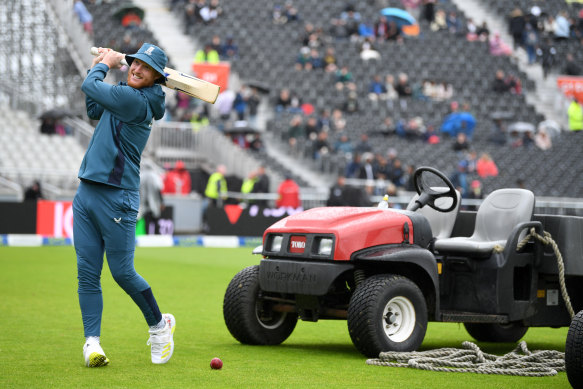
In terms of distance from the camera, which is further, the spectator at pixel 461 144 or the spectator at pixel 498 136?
the spectator at pixel 498 136

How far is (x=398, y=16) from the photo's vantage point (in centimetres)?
3466

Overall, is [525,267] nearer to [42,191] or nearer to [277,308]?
[277,308]

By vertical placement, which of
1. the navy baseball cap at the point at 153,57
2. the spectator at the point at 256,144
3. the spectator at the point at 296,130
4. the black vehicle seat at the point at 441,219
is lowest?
the black vehicle seat at the point at 441,219

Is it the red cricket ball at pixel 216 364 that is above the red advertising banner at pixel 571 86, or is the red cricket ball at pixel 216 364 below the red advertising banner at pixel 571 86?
below

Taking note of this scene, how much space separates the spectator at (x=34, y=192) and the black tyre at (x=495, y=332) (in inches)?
673

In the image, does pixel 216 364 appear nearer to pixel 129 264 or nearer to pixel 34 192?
pixel 129 264

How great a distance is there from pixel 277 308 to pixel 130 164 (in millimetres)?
2009

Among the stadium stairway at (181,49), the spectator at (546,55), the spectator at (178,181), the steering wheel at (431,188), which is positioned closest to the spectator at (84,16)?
the stadium stairway at (181,49)

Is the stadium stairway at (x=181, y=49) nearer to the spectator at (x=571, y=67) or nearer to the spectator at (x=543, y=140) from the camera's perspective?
the spectator at (x=543, y=140)

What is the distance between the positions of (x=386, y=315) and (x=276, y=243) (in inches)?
43.3

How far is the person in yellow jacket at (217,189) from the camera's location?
85.3ft

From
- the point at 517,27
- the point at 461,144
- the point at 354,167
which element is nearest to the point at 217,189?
the point at 354,167

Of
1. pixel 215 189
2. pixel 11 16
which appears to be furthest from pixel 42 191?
pixel 11 16

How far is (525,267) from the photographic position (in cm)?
839
